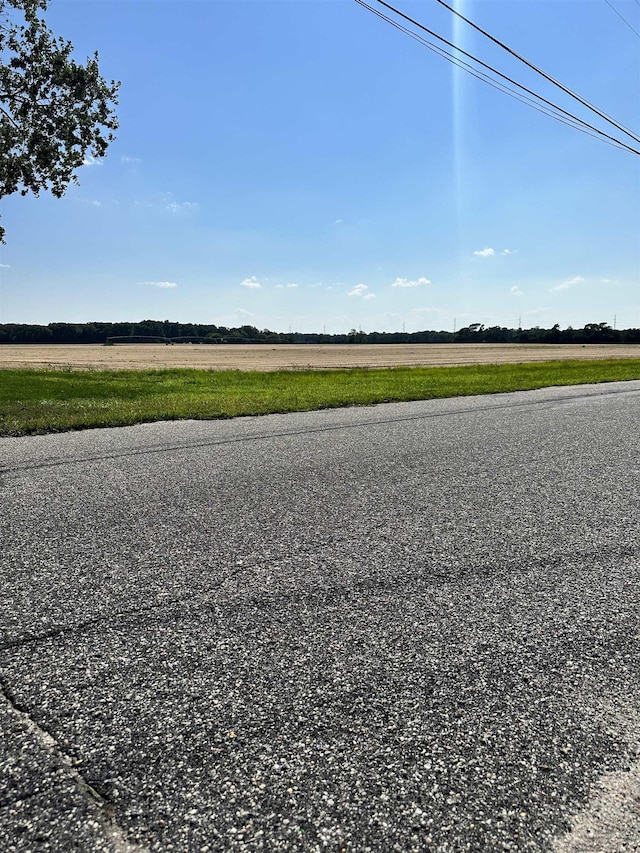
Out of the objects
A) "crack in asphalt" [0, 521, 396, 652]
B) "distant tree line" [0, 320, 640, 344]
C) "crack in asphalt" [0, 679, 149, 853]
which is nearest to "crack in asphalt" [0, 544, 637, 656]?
"crack in asphalt" [0, 521, 396, 652]

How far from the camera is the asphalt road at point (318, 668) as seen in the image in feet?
4.65

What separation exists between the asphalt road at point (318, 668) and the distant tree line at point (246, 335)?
4141 inches

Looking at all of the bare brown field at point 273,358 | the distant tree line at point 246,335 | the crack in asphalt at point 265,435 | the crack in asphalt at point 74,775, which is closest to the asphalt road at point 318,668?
the crack in asphalt at point 74,775

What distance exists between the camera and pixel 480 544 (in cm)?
326

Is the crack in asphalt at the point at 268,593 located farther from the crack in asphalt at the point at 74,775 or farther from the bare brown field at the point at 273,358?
the bare brown field at the point at 273,358

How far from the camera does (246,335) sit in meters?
123

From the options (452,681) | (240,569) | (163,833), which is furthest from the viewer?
(240,569)

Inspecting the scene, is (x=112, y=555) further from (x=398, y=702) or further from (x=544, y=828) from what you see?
(x=544, y=828)

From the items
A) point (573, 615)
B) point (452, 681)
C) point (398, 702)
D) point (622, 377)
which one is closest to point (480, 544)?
point (573, 615)

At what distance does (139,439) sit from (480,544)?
4.73 m

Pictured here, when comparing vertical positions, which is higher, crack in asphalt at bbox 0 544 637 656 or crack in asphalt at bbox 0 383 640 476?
crack in asphalt at bbox 0 383 640 476

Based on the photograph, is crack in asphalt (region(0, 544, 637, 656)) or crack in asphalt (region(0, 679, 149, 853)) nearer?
crack in asphalt (region(0, 679, 149, 853))

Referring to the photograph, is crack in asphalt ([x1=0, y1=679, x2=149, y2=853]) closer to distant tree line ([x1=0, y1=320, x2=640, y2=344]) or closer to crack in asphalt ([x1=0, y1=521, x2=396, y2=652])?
crack in asphalt ([x1=0, y1=521, x2=396, y2=652])

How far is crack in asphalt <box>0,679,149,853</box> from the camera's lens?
52.6 inches
